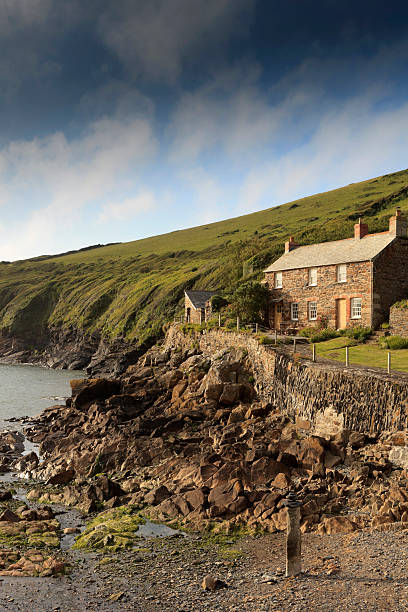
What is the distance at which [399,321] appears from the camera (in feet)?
121

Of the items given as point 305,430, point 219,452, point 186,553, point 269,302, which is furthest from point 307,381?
point 269,302

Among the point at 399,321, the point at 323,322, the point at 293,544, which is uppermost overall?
the point at 399,321

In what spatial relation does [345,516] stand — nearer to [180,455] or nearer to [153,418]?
[180,455]

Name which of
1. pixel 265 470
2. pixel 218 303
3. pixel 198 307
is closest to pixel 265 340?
pixel 265 470

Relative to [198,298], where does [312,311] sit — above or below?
below

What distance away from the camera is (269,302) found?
159 feet

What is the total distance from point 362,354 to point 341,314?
1046cm

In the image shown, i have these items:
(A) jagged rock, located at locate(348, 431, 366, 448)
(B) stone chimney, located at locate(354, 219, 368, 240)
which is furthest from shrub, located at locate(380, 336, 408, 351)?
(A) jagged rock, located at locate(348, 431, 366, 448)

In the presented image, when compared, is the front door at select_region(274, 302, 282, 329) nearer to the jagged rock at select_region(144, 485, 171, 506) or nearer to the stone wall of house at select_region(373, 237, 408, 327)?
the stone wall of house at select_region(373, 237, 408, 327)

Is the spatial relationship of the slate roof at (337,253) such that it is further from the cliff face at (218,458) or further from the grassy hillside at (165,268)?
the grassy hillside at (165,268)

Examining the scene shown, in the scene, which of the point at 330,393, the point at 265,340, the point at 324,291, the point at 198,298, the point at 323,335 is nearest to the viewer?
the point at 330,393

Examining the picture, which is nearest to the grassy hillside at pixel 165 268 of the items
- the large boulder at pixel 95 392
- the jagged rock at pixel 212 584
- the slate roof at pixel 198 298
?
the slate roof at pixel 198 298

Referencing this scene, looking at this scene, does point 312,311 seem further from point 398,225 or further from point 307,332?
point 398,225

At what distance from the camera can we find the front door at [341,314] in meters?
41.8
